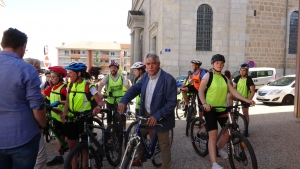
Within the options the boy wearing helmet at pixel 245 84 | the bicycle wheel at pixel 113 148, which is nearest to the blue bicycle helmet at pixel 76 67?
the bicycle wheel at pixel 113 148

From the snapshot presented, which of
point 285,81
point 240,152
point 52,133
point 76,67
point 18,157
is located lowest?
point 52,133

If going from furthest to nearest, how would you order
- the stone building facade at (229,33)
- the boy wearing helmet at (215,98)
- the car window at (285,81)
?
the stone building facade at (229,33) < the car window at (285,81) < the boy wearing helmet at (215,98)

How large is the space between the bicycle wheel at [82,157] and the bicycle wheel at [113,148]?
76 centimetres

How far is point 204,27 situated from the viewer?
71.6 feet

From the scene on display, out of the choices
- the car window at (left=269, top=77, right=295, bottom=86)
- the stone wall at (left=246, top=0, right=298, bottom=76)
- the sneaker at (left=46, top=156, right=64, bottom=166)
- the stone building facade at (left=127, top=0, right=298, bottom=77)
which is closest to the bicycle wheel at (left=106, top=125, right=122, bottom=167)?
the sneaker at (left=46, top=156, right=64, bottom=166)

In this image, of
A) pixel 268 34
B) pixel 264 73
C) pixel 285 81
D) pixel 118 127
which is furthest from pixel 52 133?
pixel 268 34

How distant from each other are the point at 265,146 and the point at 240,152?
7.44ft

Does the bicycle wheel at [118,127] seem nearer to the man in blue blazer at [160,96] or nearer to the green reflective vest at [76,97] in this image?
→ the green reflective vest at [76,97]

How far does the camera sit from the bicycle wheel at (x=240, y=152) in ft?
12.0

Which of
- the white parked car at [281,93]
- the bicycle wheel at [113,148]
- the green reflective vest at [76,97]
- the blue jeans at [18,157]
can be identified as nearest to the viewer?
the blue jeans at [18,157]

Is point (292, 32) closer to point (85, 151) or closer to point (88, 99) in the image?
point (88, 99)

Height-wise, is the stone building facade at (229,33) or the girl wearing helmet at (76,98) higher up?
the stone building facade at (229,33)

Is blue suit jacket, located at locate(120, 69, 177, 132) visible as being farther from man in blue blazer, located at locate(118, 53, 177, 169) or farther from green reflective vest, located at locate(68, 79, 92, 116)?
green reflective vest, located at locate(68, 79, 92, 116)

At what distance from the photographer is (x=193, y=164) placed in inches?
186
